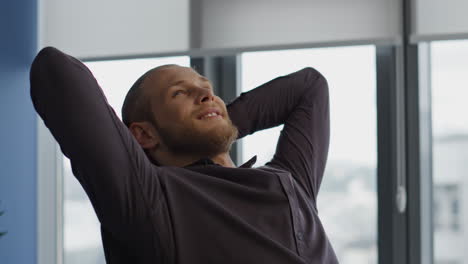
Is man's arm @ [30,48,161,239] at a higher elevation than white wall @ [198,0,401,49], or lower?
lower

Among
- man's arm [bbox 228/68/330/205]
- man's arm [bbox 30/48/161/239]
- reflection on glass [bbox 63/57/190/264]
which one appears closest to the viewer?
man's arm [bbox 30/48/161/239]

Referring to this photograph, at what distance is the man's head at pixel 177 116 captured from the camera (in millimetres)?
1437

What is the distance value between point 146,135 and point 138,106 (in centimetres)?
6

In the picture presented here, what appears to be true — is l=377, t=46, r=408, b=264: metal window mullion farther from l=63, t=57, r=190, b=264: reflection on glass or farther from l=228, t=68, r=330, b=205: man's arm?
l=228, t=68, r=330, b=205: man's arm

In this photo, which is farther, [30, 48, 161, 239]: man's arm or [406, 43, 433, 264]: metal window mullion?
[406, 43, 433, 264]: metal window mullion

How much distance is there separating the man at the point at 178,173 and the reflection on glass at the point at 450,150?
1.58m

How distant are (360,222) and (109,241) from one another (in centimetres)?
207

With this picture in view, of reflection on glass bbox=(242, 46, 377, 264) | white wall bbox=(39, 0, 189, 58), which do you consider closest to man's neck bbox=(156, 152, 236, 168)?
reflection on glass bbox=(242, 46, 377, 264)

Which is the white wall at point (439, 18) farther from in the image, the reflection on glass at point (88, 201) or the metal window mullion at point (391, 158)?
the reflection on glass at point (88, 201)

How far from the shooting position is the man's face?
1433mm

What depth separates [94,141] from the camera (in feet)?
3.91

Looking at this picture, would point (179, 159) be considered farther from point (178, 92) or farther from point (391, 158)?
point (391, 158)

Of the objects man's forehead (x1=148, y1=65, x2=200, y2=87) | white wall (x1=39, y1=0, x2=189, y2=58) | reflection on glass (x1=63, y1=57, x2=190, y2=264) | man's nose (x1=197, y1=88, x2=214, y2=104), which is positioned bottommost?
reflection on glass (x1=63, y1=57, x2=190, y2=264)

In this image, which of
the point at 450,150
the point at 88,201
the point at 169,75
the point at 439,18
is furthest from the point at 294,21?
the point at 169,75
